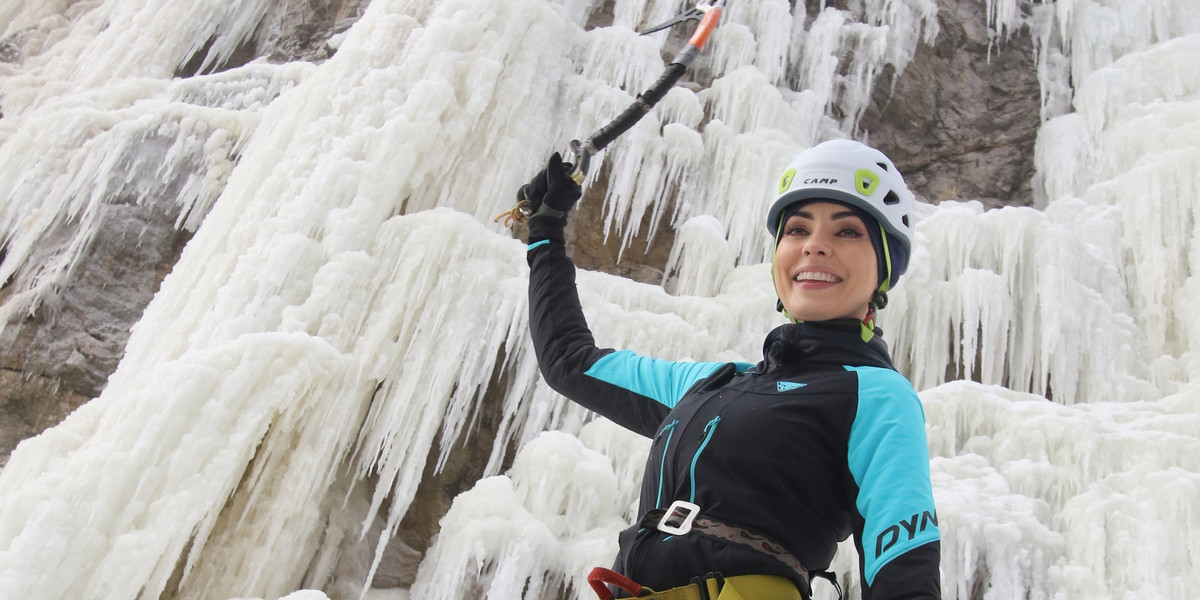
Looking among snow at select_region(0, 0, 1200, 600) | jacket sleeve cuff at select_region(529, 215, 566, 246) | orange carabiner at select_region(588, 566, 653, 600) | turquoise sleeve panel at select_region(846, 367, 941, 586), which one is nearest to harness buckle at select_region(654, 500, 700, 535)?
orange carabiner at select_region(588, 566, 653, 600)

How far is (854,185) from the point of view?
154 cm

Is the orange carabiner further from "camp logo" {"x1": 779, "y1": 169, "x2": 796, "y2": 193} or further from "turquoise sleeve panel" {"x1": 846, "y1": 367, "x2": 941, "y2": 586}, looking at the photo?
"camp logo" {"x1": 779, "y1": 169, "x2": 796, "y2": 193}

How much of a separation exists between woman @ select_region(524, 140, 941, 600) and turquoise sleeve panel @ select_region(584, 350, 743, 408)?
0.18 feet

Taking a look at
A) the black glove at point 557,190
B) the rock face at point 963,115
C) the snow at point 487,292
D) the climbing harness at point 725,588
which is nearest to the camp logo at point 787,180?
the black glove at point 557,190

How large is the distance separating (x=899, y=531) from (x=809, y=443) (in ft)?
0.66

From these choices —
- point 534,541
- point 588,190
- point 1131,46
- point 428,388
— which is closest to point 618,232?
point 588,190

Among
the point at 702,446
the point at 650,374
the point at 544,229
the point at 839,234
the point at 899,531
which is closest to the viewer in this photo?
the point at 899,531

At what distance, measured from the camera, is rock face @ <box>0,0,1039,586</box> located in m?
5.93

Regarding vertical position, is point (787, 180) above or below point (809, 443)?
above

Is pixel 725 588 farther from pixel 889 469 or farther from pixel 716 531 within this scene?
pixel 889 469

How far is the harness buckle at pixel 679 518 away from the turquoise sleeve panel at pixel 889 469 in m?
0.26

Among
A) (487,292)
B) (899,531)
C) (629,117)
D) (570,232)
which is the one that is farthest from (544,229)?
(570,232)

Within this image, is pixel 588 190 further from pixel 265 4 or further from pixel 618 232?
pixel 265 4

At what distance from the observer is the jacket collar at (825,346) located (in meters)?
1.42
